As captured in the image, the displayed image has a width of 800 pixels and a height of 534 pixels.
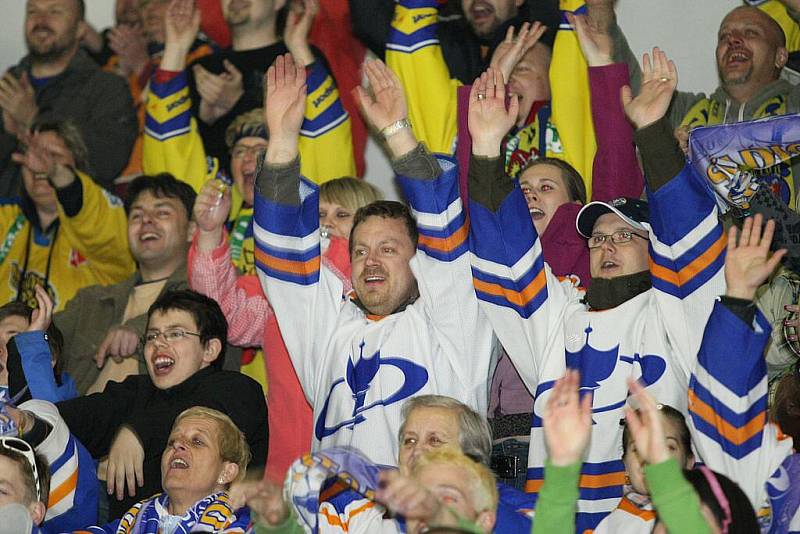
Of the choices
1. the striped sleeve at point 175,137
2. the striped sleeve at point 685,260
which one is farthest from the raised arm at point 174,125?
the striped sleeve at point 685,260

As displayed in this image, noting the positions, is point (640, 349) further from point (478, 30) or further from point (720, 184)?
point (478, 30)

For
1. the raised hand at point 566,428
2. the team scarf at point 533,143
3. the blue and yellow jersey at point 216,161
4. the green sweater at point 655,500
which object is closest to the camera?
the green sweater at point 655,500

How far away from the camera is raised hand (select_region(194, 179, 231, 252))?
187 inches

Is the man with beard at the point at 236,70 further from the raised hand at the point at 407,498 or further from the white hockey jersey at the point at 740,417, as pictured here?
the raised hand at the point at 407,498

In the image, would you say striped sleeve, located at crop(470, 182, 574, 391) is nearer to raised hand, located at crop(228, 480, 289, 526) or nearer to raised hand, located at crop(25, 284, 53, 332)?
raised hand, located at crop(228, 480, 289, 526)

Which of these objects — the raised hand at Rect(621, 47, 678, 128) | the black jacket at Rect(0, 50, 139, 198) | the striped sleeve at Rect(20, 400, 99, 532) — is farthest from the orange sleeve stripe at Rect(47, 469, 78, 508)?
the black jacket at Rect(0, 50, 139, 198)

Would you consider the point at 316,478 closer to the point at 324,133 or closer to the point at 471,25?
the point at 324,133

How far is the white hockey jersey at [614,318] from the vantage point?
386 cm

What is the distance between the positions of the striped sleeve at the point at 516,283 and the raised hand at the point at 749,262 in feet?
2.16

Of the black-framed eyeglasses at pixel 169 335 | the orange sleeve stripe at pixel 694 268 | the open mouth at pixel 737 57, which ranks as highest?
the open mouth at pixel 737 57

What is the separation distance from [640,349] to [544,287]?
1.10ft

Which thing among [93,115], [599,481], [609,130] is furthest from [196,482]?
[93,115]

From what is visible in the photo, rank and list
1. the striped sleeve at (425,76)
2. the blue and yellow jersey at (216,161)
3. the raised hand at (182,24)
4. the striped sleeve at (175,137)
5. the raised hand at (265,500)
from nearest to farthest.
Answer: the raised hand at (265,500), the striped sleeve at (425,76), the blue and yellow jersey at (216,161), the striped sleeve at (175,137), the raised hand at (182,24)

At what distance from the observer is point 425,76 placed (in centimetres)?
530
